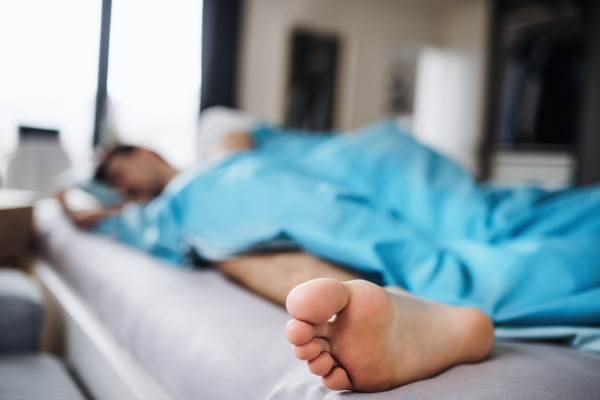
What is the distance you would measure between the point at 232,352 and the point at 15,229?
2.47 feet

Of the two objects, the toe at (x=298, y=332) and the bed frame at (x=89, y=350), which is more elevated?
the toe at (x=298, y=332)

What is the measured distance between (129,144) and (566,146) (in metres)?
2.43

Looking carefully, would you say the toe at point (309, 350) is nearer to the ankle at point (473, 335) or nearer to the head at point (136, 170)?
the ankle at point (473, 335)

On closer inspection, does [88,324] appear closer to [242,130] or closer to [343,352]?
[343,352]

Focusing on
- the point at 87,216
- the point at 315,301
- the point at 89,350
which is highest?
the point at 315,301

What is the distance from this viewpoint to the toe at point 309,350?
0.91ft

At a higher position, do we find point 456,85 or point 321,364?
point 456,85

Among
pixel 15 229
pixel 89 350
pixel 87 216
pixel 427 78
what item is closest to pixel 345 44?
pixel 427 78

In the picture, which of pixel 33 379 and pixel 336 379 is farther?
pixel 33 379

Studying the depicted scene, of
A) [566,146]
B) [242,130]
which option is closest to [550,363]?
[242,130]

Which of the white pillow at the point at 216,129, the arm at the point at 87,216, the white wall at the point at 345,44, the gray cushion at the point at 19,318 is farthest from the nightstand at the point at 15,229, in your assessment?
the white wall at the point at 345,44

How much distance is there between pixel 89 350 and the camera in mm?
592

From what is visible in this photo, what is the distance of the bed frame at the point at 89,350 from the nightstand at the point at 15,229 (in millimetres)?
97

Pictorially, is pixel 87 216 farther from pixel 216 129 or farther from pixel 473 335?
pixel 473 335
